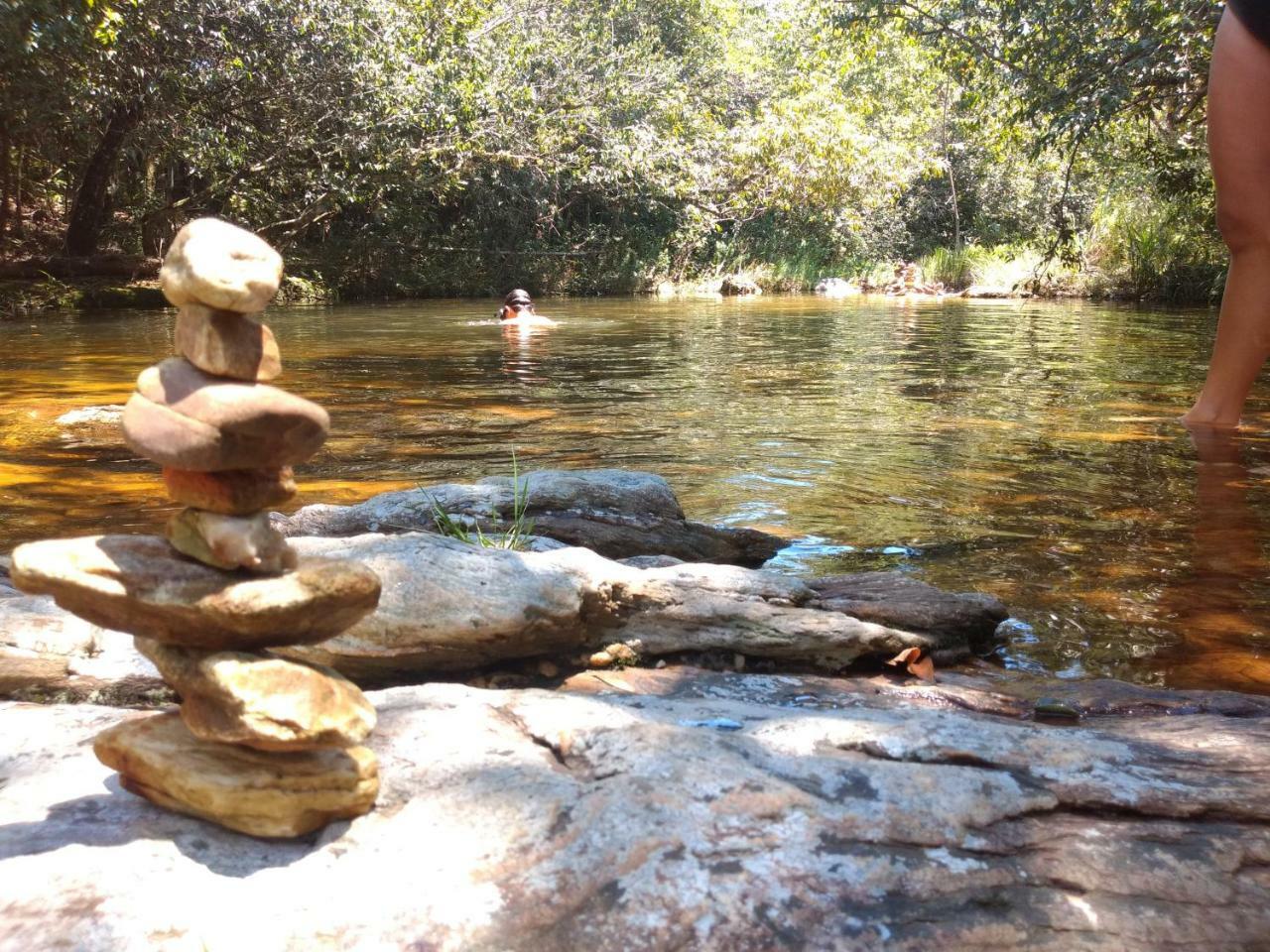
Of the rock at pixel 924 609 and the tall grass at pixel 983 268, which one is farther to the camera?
the tall grass at pixel 983 268

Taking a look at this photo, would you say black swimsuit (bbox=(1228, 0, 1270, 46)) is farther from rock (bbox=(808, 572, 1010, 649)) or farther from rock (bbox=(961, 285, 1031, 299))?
rock (bbox=(961, 285, 1031, 299))

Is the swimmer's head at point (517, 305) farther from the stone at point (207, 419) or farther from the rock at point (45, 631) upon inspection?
the stone at point (207, 419)

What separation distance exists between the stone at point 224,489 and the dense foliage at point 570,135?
10.8 meters

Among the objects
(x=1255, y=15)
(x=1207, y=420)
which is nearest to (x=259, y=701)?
(x=1255, y=15)

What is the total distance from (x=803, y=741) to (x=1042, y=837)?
0.44m

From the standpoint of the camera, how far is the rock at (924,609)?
2.81 meters

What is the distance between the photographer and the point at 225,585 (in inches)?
57.6

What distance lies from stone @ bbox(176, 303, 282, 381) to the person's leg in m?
3.04

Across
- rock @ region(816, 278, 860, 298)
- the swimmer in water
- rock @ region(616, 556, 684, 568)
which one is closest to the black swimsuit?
rock @ region(616, 556, 684, 568)

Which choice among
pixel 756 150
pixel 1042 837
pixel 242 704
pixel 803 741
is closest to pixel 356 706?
pixel 242 704

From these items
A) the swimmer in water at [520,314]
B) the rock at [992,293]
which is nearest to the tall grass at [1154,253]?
the rock at [992,293]

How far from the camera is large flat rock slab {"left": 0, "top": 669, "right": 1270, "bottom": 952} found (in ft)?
4.26

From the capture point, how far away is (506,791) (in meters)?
1.59

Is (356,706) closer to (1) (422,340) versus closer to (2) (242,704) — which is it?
(2) (242,704)
